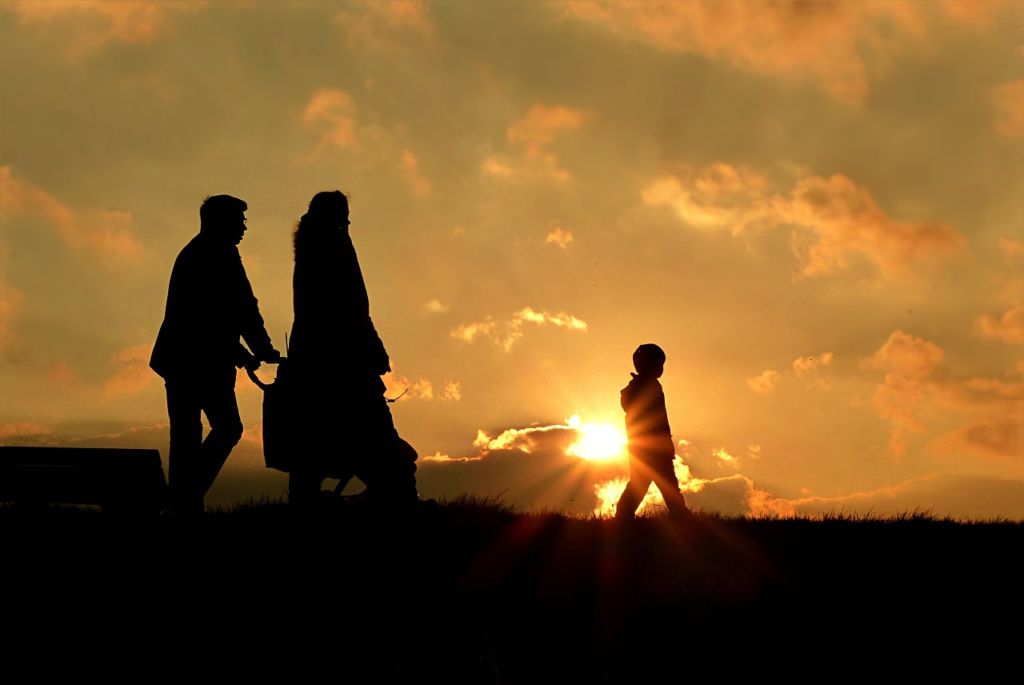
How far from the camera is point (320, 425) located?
8070mm

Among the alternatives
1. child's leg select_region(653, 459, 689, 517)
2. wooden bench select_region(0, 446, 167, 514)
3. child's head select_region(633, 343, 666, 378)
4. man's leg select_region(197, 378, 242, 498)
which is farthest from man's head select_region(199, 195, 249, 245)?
child's leg select_region(653, 459, 689, 517)

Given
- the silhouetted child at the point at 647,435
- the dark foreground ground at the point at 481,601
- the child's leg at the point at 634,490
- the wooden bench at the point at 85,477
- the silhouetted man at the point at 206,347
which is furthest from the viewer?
the child's leg at the point at 634,490

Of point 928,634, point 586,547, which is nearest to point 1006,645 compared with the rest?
point 928,634

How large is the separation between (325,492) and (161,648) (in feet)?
8.00

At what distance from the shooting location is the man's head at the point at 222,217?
9.06 metres

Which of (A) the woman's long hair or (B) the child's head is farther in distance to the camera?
(B) the child's head

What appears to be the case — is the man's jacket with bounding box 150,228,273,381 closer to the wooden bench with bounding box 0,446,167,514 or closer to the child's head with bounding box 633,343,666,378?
the wooden bench with bounding box 0,446,167,514

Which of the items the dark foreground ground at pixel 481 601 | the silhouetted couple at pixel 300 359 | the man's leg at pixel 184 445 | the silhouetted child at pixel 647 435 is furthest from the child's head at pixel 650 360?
the man's leg at pixel 184 445

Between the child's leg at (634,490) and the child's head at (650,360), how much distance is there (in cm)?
88

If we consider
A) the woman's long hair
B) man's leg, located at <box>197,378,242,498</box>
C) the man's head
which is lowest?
man's leg, located at <box>197,378,242,498</box>

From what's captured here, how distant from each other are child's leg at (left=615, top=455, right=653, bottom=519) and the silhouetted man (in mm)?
3716

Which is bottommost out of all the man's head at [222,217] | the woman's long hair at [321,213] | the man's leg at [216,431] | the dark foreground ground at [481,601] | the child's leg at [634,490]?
the dark foreground ground at [481,601]

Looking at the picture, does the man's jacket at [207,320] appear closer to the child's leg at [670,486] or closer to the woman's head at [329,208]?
the woman's head at [329,208]

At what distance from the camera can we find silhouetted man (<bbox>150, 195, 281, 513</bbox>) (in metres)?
8.98
